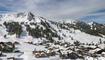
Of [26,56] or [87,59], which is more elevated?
[26,56]

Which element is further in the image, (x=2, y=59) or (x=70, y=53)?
(x=70, y=53)

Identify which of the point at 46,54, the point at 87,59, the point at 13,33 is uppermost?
the point at 13,33

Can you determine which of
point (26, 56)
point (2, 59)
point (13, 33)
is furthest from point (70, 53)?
point (13, 33)

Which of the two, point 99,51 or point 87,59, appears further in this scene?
point 99,51

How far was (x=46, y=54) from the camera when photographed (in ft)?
192

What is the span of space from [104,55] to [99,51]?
7754 millimetres

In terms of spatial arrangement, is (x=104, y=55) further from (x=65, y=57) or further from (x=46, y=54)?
(x=46, y=54)

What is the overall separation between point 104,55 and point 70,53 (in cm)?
1668

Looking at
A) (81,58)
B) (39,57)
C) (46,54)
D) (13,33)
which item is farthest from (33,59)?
(13,33)

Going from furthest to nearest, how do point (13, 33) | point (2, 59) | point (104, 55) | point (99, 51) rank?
point (13, 33) → point (99, 51) → point (104, 55) → point (2, 59)

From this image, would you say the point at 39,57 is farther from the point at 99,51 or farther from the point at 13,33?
the point at 13,33

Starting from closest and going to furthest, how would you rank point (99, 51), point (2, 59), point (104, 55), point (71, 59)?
point (2, 59) → point (71, 59) → point (104, 55) → point (99, 51)

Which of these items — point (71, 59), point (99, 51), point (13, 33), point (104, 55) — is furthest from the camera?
point (13, 33)

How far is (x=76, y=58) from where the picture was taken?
56.6 meters
